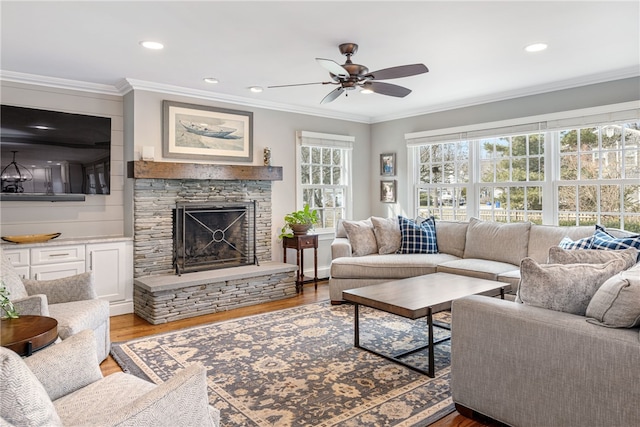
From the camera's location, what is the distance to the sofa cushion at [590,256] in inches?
90.1

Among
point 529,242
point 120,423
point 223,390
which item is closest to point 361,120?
point 529,242

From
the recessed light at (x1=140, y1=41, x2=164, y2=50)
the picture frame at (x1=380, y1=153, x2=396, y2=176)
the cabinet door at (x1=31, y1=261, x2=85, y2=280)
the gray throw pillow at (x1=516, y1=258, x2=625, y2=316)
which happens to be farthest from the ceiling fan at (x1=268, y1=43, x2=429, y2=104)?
the cabinet door at (x1=31, y1=261, x2=85, y2=280)

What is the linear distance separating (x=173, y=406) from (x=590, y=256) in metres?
2.23

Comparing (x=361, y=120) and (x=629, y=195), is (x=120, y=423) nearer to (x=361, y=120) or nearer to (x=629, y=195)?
(x=629, y=195)

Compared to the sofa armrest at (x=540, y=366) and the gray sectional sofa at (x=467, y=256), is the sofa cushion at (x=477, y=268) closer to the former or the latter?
the gray sectional sofa at (x=467, y=256)

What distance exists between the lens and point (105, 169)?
450 centimetres

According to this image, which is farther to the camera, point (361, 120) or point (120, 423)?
point (361, 120)

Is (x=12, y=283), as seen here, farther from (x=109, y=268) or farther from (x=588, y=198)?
(x=588, y=198)

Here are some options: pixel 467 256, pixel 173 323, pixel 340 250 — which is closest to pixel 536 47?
pixel 467 256

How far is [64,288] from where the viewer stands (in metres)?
3.13

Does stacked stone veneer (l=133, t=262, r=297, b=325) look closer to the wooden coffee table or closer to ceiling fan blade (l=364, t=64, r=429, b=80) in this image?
the wooden coffee table

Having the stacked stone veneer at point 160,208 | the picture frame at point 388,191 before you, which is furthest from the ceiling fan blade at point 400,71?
the picture frame at point 388,191

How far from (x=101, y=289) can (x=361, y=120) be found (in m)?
4.19

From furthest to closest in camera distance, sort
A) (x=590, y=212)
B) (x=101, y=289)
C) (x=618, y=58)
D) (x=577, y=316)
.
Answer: (x=590, y=212)
(x=101, y=289)
(x=618, y=58)
(x=577, y=316)
